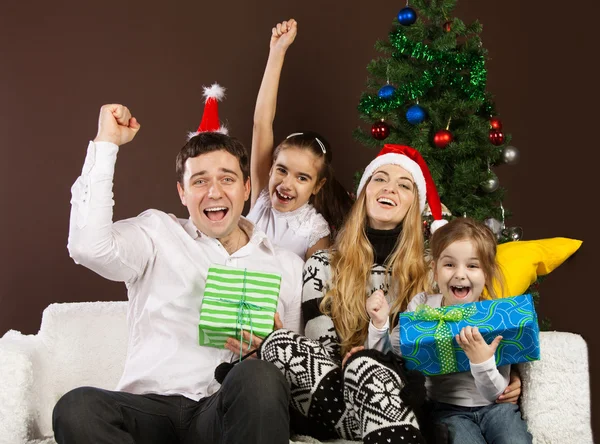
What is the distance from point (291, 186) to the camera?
3744 mm

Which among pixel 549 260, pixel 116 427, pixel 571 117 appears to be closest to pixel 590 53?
pixel 571 117

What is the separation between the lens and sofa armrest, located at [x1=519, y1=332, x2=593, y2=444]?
2.66m

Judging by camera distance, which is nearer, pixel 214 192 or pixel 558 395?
pixel 558 395

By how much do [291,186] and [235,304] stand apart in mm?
1122

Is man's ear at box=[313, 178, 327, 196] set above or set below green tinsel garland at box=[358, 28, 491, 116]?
below

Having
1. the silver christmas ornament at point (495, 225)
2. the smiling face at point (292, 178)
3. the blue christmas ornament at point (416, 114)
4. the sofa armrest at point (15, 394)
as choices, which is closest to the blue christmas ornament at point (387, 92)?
the blue christmas ornament at point (416, 114)

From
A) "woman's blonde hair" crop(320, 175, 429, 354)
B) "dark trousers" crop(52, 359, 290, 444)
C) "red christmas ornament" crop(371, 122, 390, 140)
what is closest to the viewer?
"dark trousers" crop(52, 359, 290, 444)

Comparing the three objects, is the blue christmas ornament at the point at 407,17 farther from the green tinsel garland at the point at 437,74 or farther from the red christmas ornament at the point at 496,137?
the red christmas ornament at the point at 496,137

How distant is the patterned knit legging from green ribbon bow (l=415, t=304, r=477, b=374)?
184 millimetres

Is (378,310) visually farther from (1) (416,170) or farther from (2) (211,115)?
(2) (211,115)

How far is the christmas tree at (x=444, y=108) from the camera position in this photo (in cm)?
383

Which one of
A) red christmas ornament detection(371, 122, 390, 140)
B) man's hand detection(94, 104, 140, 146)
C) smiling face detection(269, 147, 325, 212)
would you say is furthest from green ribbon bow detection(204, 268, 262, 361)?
red christmas ornament detection(371, 122, 390, 140)

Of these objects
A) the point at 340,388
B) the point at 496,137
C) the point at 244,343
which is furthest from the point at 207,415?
the point at 496,137

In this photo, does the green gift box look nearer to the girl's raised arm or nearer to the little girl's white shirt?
the little girl's white shirt
